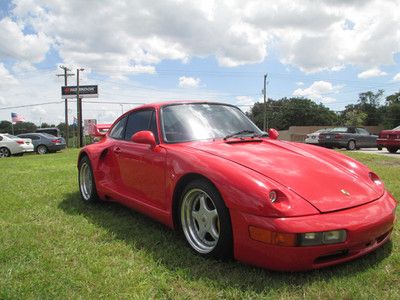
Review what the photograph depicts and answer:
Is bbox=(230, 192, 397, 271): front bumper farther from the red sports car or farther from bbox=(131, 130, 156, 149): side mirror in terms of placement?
bbox=(131, 130, 156, 149): side mirror

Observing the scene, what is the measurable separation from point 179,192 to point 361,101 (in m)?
109

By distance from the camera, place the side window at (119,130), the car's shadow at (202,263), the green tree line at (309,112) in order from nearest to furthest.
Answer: the car's shadow at (202,263) → the side window at (119,130) → the green tree line at (309,112)

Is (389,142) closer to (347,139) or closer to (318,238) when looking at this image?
(347,139)

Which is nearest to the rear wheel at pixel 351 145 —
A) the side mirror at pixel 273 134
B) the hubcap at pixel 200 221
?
the side mirror at pixel 273 134

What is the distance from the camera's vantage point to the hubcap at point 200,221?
3.30 metres

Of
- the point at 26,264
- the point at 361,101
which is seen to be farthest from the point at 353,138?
the point at 361,101

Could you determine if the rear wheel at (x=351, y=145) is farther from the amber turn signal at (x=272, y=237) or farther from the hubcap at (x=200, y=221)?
the amber turn signal at (x=272, y=237)

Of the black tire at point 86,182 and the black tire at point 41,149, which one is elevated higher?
the black tire at point 86,182

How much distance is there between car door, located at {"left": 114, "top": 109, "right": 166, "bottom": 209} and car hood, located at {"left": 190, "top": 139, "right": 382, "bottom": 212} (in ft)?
1.41

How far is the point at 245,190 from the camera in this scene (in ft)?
9.64

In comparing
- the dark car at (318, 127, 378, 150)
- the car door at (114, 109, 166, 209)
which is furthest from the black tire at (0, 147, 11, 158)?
the car door at (114, 109, 166, 209)

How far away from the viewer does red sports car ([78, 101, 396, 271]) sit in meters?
2.77

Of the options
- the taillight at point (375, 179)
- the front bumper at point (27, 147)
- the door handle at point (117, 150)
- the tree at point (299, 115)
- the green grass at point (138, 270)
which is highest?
the tree at point (299, 115)

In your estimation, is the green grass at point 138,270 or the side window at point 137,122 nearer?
the green grass at point 138,270
